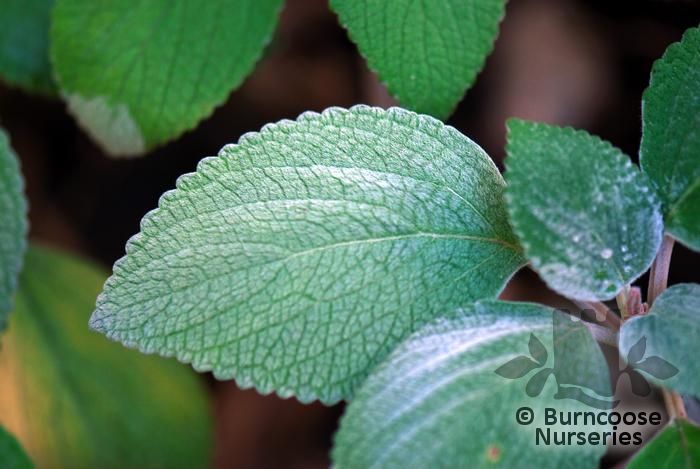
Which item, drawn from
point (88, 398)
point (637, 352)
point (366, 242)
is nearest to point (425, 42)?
point (366, 242)

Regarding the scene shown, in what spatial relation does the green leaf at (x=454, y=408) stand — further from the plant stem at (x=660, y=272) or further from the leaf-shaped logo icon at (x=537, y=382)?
the plant stem at (x=660, y=272)

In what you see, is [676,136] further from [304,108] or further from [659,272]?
[304,108]

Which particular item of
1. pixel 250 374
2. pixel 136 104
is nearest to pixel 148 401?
pixel 136 104

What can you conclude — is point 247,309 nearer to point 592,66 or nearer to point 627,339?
point 627,339

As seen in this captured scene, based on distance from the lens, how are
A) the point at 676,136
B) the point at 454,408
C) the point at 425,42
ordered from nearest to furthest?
the point at 454,408 < the point at 676,136 < the point at 425,42

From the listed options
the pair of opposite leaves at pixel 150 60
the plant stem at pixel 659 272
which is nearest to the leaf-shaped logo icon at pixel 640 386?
the plant stem at pixel 659 272

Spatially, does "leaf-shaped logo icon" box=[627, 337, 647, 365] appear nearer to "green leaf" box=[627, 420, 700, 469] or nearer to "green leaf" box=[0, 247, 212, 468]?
"green leaf" box=[627, 420, 700, 469]

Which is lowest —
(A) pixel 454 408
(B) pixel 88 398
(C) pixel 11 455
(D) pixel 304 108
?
(B) pixel 88 398
